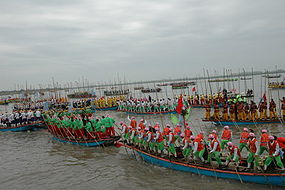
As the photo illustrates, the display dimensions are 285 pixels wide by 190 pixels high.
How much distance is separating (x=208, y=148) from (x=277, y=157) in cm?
263

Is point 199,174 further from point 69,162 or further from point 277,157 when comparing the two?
point 69,162

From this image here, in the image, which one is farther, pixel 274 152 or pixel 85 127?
pixel 85 127

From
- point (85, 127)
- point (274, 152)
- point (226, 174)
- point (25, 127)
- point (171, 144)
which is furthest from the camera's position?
point (25, 127)

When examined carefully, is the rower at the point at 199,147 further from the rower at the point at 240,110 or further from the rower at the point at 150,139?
the rower at the point at 240,110

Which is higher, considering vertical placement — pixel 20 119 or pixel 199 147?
pixel 199 147

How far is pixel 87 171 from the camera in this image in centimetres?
Result: 1308

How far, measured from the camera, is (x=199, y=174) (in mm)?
10602

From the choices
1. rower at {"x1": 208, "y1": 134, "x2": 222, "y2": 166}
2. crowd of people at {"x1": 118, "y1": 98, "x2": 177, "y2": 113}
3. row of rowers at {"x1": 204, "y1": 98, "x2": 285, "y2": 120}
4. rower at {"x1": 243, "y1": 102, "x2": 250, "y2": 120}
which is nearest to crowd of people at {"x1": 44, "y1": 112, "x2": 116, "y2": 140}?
rower at {"x1": 208, "y1": 134, "x2": 222, "y2": 166}

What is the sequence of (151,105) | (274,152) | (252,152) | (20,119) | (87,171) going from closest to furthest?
(274,152), (252,152), (87,171), (20,119), (151,105)

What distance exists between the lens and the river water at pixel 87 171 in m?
10.5

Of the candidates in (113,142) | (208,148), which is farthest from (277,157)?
(113,142)

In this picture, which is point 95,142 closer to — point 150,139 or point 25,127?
point 150,139

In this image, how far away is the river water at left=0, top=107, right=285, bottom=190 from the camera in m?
10.5

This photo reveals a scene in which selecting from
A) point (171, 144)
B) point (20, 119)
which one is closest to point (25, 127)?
point (20, 119)
